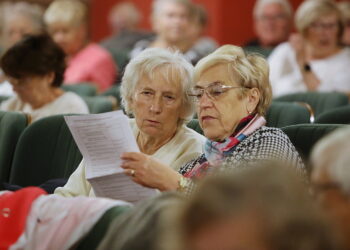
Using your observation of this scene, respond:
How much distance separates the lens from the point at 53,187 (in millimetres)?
3281

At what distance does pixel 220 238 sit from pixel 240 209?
52mm

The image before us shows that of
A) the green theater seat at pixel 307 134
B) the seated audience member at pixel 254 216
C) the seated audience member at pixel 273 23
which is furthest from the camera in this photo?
the seated audience member at pixel 273 23

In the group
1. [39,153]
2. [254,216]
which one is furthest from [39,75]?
[254,216]

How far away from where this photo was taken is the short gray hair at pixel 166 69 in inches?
121

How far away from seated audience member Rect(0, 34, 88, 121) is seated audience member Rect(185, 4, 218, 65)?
1556 mm

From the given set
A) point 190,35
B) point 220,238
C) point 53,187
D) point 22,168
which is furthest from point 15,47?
point 220,238

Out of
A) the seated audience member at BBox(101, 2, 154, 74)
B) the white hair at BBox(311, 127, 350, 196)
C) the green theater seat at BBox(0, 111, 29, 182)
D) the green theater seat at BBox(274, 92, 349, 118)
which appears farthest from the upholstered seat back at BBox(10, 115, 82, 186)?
the seated audience member at BBox(101, 2, 154, 74)

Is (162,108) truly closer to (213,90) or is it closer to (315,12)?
(213,90)

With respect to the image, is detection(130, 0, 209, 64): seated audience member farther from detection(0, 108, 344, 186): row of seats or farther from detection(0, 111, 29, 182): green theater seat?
detection(0, 108, 344, 186): row of seats

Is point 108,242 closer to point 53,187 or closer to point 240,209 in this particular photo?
point 240,209

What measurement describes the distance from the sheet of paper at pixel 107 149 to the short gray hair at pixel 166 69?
43 cm

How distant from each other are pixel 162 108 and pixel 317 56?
10.7 ft

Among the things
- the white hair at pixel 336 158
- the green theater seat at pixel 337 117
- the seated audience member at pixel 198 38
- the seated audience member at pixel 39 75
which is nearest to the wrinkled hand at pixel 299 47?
the seated audience member at pixel 198 38

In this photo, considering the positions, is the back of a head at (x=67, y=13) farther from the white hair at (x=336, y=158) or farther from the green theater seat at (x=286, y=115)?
the white hair at (x=336, y=158)
